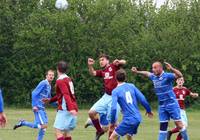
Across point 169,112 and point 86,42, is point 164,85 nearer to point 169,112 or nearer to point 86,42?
point 169,112

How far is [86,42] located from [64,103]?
2978cm

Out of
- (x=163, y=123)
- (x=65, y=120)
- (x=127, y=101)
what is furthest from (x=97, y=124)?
(x=127, y=101)

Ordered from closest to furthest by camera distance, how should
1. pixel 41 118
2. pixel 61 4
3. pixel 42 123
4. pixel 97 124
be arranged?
pixel 97 124
pixel 42 123
pixel 41 118
pixel 61 4

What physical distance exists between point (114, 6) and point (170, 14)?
4040 millimetres

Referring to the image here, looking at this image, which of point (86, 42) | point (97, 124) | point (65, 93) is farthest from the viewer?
point (86, 42)

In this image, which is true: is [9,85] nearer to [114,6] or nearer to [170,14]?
[114,6]

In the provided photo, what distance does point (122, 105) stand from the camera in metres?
12.6

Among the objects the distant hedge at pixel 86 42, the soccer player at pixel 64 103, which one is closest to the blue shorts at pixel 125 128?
the soccer player at pixel 64 103

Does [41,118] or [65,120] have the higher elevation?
[65,120]

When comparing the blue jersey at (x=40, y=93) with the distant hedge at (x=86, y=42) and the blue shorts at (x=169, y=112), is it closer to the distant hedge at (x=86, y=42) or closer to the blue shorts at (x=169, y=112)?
the blue shorts at (x=169, y=112)

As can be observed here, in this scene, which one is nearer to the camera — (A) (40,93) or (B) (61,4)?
(A) (40,93)

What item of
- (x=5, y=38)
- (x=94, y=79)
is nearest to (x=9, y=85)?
(x=5, y=38)

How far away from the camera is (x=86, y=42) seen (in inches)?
1660

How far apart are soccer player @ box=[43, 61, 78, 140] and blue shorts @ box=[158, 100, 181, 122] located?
304 centimetres
